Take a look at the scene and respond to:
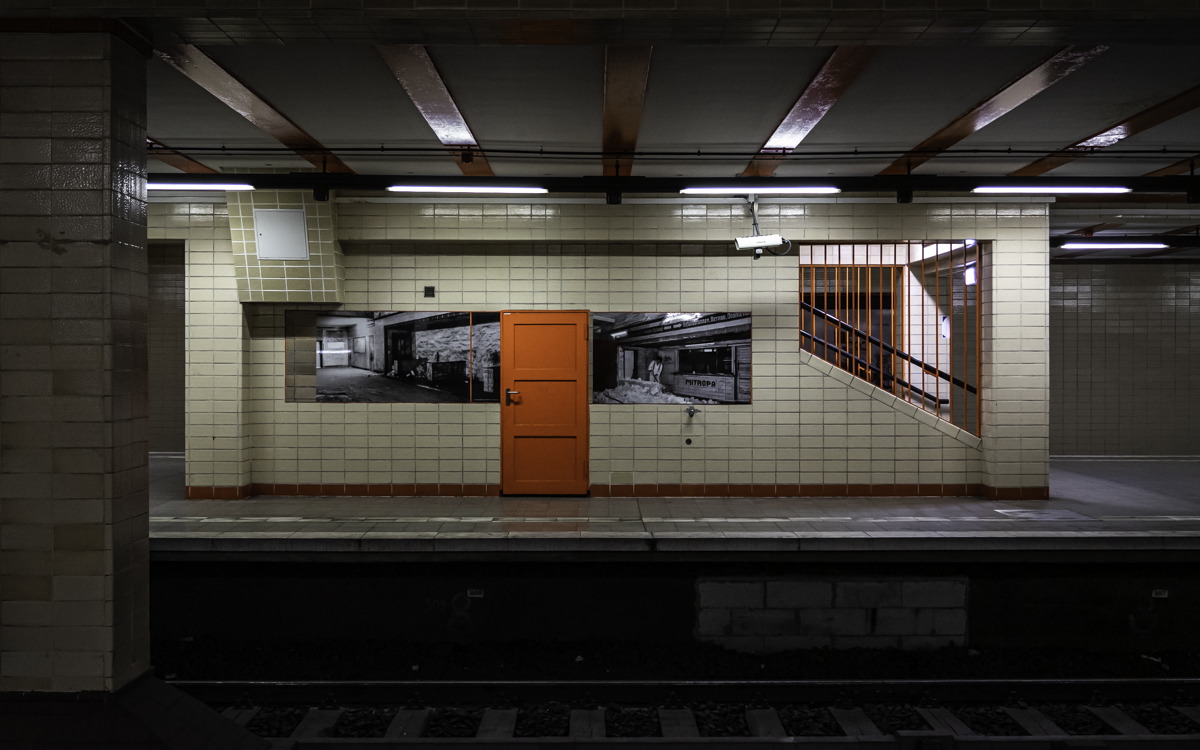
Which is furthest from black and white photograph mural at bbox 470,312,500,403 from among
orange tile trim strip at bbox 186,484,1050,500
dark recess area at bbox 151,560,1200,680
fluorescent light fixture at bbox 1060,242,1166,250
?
fluorescent light fixture at bbox 1060,242,1166,250

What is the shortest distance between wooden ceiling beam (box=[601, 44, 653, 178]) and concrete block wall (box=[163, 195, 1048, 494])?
4.69ft

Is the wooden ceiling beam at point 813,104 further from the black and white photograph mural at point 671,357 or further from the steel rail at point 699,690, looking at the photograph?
the steel rail at point 699,690

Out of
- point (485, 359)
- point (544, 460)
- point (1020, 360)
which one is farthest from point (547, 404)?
point (1020, 360)

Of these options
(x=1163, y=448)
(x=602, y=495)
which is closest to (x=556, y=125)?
(x=602, y=495)

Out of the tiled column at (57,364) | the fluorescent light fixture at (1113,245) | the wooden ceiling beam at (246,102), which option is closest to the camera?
the tiled column at (57,364)

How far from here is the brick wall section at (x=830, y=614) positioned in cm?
511

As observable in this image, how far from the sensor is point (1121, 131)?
213 inches

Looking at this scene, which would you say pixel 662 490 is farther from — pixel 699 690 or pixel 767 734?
pixel 767 734

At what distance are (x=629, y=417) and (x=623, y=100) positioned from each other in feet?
11.7

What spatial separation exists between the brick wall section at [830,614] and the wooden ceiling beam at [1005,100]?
3795 millimetres

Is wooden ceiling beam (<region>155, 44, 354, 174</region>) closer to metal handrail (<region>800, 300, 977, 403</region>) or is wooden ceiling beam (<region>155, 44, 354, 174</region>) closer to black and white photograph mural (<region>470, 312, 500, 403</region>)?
black and white photograph mural (<region>470, 312, 500, 403</region>)

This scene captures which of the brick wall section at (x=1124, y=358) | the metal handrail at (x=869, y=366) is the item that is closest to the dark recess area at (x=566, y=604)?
the metal handrail at (x=869, y=366)

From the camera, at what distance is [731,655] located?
5.04 m

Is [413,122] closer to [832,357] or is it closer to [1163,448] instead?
[832,357]
